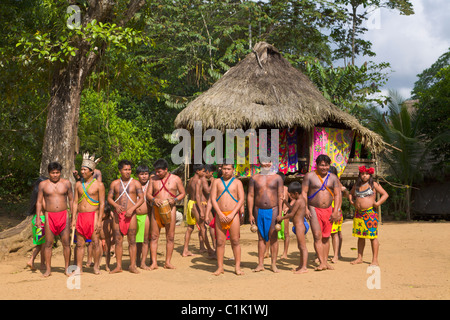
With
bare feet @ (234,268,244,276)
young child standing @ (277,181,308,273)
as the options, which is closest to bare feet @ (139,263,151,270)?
bare feet @ (234,268,244,276)

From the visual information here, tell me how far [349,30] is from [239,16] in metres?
6.53

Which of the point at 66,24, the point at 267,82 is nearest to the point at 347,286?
the point at 66,24

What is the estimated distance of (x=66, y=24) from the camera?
344 inches

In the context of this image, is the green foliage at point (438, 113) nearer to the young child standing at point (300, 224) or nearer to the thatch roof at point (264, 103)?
the thatch roof at point (264, 103)

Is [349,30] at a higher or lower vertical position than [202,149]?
higher

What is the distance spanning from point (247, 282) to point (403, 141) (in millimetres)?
11781

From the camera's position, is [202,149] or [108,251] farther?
[202,149]

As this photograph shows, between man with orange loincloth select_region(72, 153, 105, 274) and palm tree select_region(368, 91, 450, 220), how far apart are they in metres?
11.6

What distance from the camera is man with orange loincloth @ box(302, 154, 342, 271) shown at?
650 centimetres

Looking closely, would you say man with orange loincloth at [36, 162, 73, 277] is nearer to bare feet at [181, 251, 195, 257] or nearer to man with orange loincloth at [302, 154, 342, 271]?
bare feet at [181, 251, 195, 257]

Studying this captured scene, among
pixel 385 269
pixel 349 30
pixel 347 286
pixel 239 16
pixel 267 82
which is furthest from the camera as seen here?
pixel 349 30

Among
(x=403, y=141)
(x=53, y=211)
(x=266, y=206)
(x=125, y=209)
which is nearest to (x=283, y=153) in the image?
(x=403, y=141)

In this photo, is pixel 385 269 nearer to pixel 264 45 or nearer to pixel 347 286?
pixel 347 286

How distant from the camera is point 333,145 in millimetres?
13312
